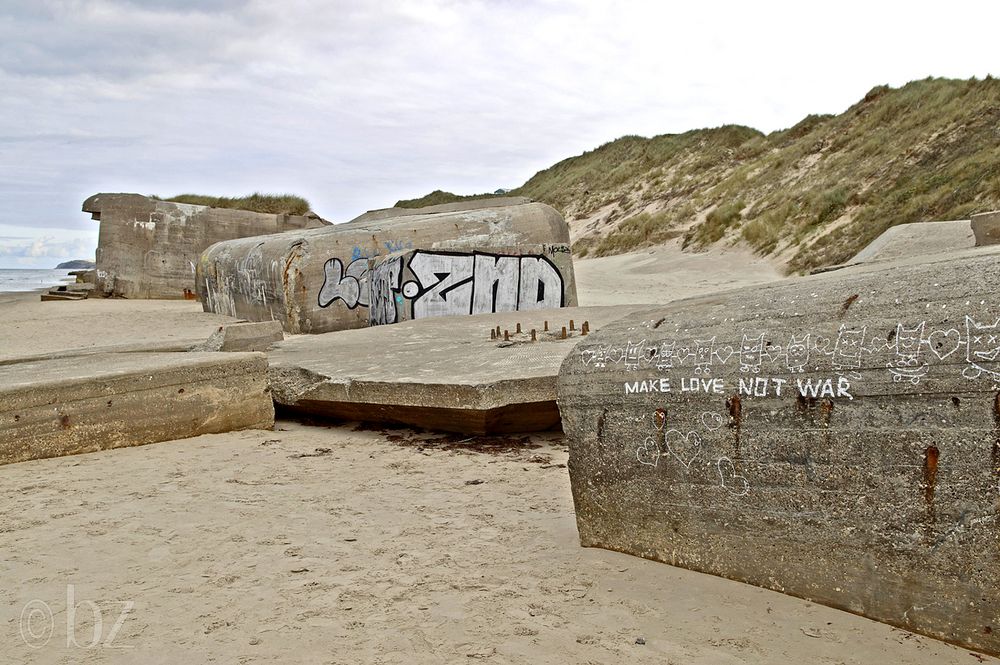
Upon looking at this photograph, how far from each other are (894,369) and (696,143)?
1275 inches

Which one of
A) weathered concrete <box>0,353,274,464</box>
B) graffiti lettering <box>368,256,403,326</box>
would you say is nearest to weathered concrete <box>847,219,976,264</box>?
graffiti lettering <box>368,256,403,326</box>

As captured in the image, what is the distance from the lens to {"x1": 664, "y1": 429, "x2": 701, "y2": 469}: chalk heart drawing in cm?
244

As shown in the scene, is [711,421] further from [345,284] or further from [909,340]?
[345,284]

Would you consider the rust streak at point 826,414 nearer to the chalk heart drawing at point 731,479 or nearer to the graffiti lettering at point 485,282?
the chalk heart drawing at point 731,479

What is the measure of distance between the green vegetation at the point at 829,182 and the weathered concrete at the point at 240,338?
11.5 meters

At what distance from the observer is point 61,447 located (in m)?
4.20

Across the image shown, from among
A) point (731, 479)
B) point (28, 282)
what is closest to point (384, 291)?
point (731, 479)

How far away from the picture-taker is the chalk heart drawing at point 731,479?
2.36m

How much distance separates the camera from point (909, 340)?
206cm

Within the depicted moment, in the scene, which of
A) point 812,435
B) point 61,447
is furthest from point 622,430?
point 61,447

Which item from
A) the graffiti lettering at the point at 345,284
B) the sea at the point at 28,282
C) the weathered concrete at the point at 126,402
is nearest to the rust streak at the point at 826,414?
the weathered concrete at the point at 126,402

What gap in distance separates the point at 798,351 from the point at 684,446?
18.2 inches

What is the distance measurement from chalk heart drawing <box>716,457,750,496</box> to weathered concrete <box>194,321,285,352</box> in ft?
15.9

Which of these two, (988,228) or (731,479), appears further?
(988,228)
